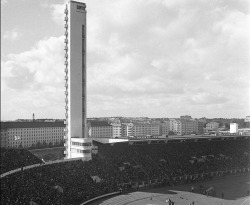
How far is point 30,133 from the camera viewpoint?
103062mm

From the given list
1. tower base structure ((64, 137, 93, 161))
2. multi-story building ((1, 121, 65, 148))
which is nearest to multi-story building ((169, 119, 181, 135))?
multi-story building ((1, 121, 65, 148))

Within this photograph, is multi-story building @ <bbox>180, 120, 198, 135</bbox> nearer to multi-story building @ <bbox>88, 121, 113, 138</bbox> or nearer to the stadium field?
multi-story building @ <bbox>88, 121, 113, 138</bbox>

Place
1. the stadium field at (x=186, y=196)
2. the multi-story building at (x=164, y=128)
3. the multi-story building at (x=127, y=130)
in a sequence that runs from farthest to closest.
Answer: the multi-story building at (x=164, y=128) → the multi-story building at (x=127, y=130) → the stadium field at (x=186, y=196)

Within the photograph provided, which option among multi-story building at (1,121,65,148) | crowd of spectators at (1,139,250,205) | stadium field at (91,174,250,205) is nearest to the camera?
crowd of spectators at (1,139,250,205)

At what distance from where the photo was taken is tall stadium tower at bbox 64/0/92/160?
2327 inches

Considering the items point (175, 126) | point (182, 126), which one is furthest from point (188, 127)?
point (175, 126)

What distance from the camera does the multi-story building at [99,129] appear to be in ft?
425

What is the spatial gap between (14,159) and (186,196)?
78.3 ft

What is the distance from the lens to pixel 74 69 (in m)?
59.5

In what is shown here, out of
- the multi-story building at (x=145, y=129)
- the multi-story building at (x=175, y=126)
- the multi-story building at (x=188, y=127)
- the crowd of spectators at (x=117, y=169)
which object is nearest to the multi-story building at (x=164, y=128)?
the multi-story building at (x=175, y=126)

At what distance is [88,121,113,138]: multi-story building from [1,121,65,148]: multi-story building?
16.9m

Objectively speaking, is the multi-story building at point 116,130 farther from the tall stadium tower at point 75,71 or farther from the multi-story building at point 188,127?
the tall stadium tower at point 75,71

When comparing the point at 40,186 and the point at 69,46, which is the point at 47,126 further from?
the point at 40,186

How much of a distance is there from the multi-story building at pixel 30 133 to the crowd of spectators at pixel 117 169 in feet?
143
